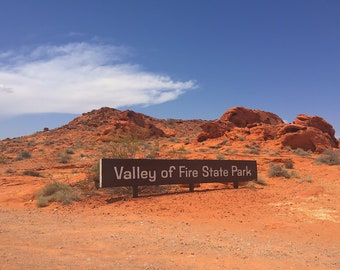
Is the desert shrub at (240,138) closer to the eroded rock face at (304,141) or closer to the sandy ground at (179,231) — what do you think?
the eroded rock face at (304,141)

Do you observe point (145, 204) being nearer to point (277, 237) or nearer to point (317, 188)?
point (277, 237)

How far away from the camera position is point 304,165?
2434cm

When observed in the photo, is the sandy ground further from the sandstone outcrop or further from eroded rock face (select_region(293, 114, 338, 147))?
eroded rock face (select_region(293, 114, 338, 147))

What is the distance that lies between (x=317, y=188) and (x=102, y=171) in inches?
319

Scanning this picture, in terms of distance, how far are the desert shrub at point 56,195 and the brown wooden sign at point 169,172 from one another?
1.48m

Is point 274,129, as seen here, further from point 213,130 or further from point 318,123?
point 318,123

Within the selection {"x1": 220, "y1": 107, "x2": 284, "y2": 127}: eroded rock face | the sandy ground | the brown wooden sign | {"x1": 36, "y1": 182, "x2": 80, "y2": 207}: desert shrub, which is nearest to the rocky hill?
{"x1": 220, "y1": 107, "x2": 284, "y2": 127}: eroded rock face

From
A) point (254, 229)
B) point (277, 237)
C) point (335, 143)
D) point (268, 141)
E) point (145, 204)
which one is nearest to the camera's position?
point (277, 237)

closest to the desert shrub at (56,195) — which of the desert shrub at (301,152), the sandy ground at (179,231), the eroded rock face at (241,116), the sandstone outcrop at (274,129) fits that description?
the sandy ground at (179,231)

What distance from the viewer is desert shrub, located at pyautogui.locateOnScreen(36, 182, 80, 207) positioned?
12.6m

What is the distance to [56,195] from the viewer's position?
13094 millimetres

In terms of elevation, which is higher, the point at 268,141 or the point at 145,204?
the point at 268,141

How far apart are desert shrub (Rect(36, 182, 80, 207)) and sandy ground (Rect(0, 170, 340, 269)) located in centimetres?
42

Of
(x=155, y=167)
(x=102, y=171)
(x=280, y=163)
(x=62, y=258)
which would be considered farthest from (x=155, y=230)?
(x=280, y=163)
